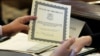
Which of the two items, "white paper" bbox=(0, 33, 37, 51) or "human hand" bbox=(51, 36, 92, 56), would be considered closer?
"human hand" bbox=(51, 36, 92, 56)

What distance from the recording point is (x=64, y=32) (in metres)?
0.93

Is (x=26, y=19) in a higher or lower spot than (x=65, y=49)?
higher

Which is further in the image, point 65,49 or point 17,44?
point 17,44

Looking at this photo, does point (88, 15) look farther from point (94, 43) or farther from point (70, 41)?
point (70, 41)

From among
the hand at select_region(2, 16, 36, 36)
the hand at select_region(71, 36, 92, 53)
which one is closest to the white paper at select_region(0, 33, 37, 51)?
the hand at select_region(2, 16, 36, 36)

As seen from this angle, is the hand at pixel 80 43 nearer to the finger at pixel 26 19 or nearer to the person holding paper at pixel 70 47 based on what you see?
the person holding paper at pixel 70 47

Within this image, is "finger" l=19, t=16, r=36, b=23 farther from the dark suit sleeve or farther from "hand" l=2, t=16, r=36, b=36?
the dark suit sleeve

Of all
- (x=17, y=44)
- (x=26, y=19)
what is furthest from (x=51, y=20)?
(x=17, y=44)

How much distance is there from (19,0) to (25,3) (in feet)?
0.32

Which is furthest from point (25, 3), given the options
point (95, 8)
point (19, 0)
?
point (95, 8)

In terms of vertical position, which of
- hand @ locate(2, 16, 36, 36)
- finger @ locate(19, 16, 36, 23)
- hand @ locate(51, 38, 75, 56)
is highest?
finger @ locate(19, 16, 36, 23)

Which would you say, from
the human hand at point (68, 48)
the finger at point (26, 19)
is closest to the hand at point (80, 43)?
the human hand at point (68, 48)

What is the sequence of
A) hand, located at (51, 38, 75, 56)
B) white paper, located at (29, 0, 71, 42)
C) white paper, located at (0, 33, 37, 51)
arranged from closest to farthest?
hand, located at (51, 38, 75, 56)
white paper, located at (29, 0, 71, 42)
white paper, located at (0, 33, 37, 51)

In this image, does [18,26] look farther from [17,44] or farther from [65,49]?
[65,49]
